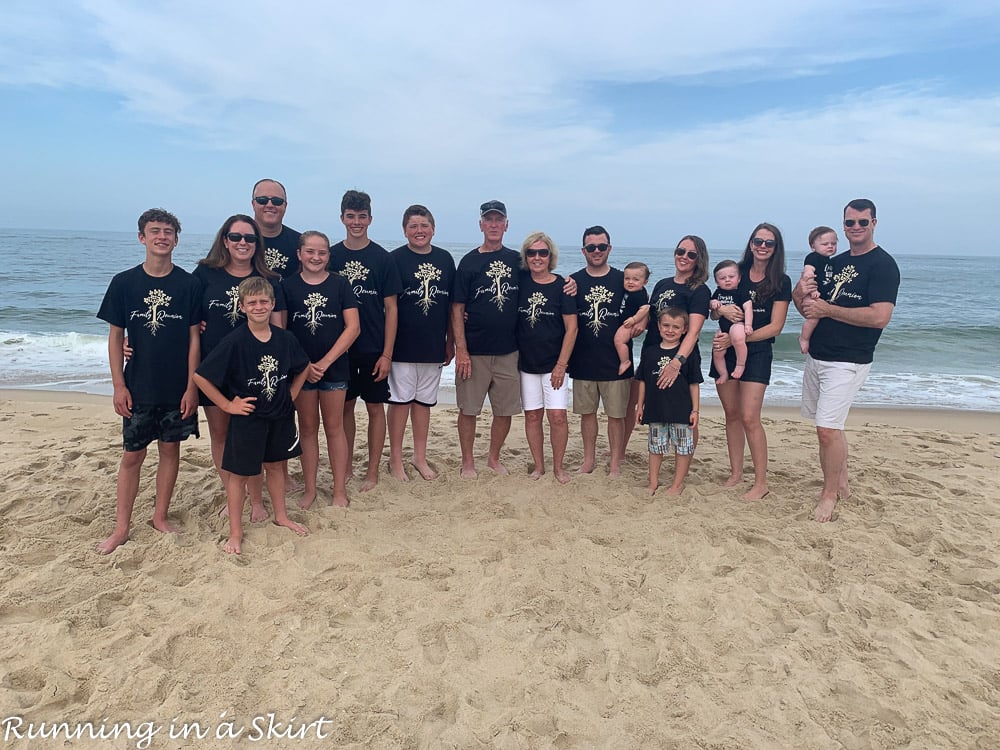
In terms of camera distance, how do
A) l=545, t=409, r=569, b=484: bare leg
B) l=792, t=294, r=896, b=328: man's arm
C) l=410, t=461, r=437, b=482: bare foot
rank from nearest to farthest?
1. l=792, t=294, r=896, b=328: man's arm
2. l=545, t=409, r=569, b=484: bare leg
3. l=410, t=461, r=437, b=482: bare foot

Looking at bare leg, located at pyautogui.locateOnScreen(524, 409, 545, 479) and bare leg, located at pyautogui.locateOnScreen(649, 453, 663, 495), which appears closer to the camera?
bare leg, located at pyautogui.locateOnScreen(649, 453, 663, 495)

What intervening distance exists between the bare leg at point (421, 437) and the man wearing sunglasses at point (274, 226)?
1.50 m

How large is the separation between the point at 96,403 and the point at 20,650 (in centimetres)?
601

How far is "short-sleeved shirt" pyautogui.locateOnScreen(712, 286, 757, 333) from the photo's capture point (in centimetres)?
471

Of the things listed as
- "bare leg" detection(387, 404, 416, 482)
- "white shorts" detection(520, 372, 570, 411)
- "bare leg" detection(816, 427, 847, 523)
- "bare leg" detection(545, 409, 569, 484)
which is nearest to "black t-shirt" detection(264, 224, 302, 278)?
"bare leg" detection(387, 404, 416, 482)

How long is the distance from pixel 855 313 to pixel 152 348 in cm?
454

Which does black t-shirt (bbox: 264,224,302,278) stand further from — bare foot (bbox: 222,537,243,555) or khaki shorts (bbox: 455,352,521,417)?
bare foot (bbox: 222,537,243,555)

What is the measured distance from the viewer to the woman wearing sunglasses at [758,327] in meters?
4.59

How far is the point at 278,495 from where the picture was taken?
13.6 feet

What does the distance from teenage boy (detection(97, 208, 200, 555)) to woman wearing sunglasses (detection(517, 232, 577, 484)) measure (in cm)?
233

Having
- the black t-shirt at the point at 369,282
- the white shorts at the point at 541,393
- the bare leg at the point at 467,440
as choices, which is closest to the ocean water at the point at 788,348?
the bare leg at the point at 467,440

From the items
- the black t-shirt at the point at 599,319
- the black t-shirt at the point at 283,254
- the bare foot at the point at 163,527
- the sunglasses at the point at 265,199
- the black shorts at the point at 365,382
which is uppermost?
the sunglasses at the point at 265,199

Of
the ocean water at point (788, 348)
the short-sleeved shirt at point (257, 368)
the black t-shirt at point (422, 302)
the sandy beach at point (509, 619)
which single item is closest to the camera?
Answer: the sandy beach at point (509, 619)

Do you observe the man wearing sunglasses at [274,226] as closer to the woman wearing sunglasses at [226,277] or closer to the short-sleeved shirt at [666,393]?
the woman wearing sunglasses at [226,277]
